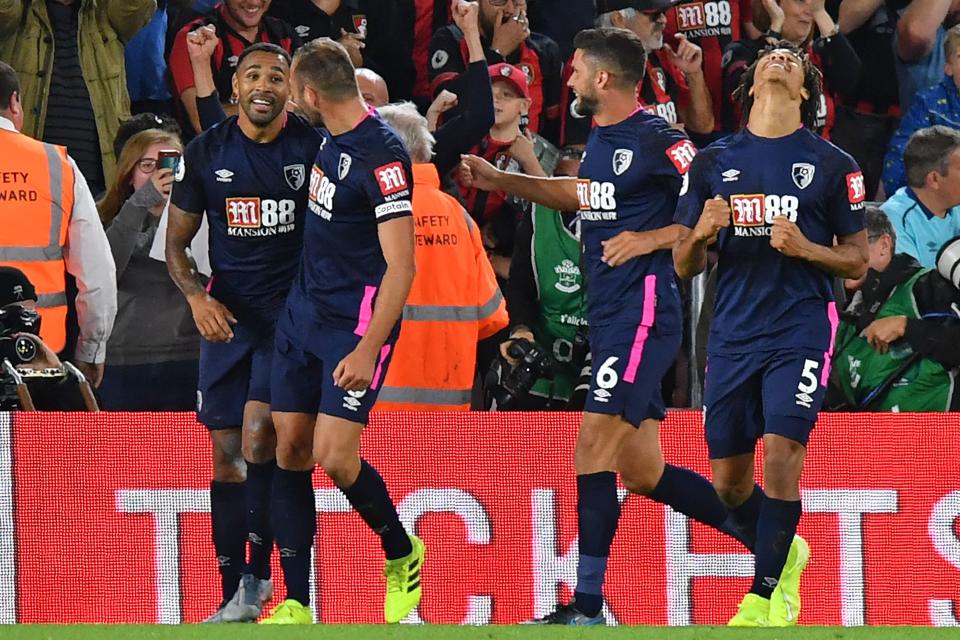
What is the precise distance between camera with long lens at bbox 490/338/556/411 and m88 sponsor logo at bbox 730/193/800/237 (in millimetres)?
1802

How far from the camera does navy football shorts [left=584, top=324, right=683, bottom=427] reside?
257 inches

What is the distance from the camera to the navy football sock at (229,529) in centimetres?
684

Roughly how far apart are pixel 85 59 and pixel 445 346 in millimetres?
Result: 2737

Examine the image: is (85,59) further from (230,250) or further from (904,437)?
(904,437)

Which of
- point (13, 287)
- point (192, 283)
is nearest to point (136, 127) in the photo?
point (13, 287)

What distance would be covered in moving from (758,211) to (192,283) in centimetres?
215

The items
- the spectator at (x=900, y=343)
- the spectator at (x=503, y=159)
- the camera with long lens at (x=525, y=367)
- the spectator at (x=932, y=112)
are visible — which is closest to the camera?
the spectator at (x=900, y=343)

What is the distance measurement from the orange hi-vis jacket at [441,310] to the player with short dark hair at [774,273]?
1458mm

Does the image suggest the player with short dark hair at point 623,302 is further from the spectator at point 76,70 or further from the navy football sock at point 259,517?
the spectator at point 76,70

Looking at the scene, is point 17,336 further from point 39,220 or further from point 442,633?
point 442,633

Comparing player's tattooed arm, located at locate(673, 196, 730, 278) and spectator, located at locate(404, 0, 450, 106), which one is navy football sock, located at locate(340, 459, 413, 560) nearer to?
player's tattooed arm, located at locate(673, 196, 730, 278)

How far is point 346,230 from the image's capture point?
251 inches

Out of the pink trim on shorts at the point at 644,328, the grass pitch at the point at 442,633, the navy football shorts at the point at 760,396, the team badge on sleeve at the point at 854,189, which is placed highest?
the team badge on sleeve at the point at 854,189

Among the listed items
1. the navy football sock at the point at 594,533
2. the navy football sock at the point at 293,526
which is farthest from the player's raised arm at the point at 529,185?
the navy football sock at the point at 293,526
